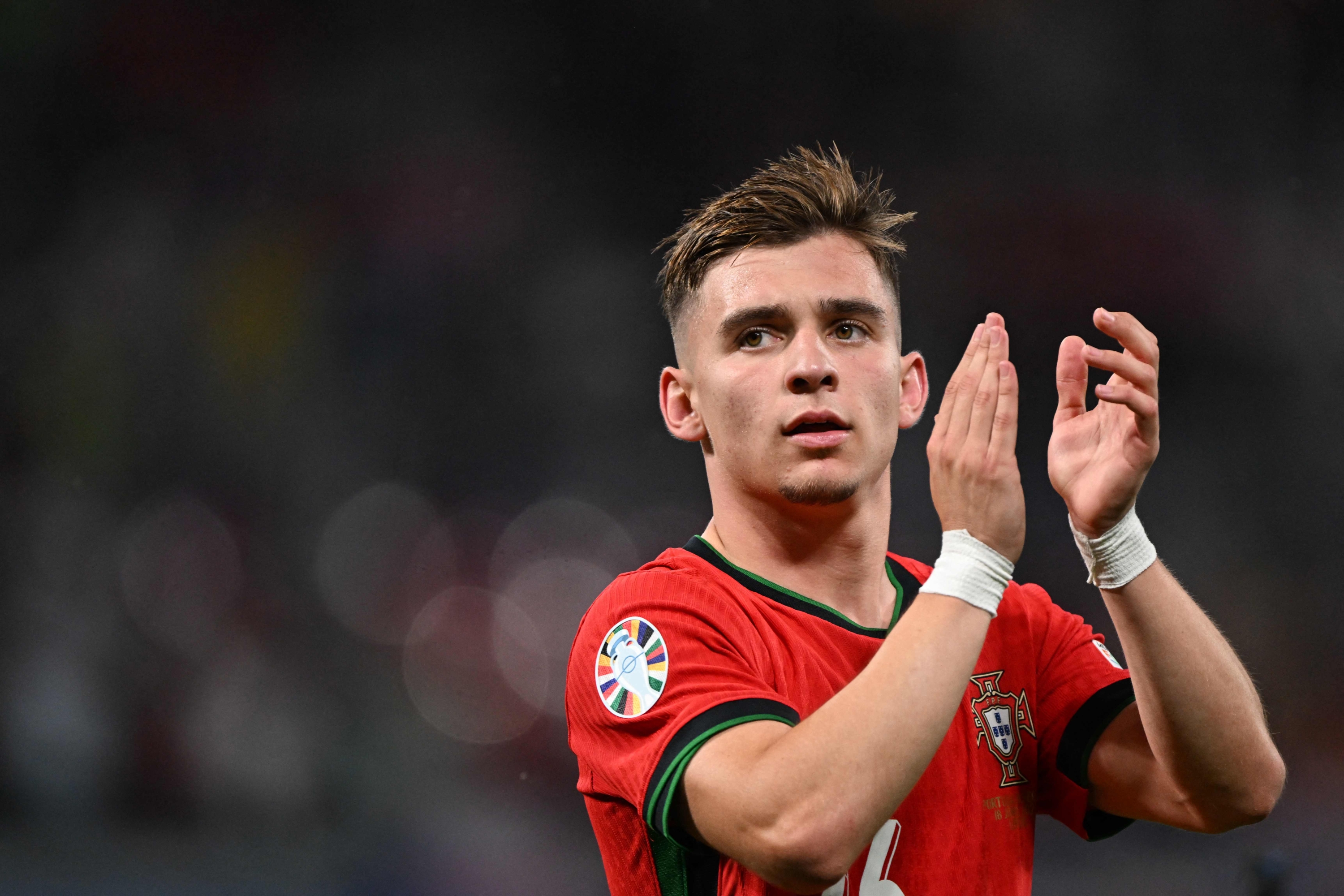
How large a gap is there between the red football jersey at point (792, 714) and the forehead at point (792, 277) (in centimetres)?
50

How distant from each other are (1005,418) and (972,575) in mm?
258

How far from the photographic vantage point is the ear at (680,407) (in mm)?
2105

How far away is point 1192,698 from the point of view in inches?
65.1

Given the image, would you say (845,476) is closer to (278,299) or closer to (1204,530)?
(1204,530)

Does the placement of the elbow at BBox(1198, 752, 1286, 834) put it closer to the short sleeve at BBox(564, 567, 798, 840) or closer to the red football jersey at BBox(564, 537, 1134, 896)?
the red football jersey at BBox(564, 537, 1134, 896)

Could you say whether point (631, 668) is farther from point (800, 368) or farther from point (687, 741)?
point (800, 368)

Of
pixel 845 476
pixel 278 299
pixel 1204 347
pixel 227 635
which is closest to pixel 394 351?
pixel 278 299

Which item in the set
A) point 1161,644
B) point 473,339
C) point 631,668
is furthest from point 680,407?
point 473,339

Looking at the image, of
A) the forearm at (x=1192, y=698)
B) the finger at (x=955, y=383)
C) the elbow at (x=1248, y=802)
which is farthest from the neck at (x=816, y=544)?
the elbow at (x=1248, y=802)

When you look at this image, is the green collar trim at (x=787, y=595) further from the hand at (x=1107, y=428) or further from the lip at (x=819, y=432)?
the hand at (x=1107, y=428)

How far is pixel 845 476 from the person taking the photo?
72.3 inches

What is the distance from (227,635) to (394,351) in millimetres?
2476

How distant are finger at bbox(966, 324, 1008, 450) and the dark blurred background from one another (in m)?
5.24

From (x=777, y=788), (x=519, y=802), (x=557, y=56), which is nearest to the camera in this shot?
(x=777, y=788)
